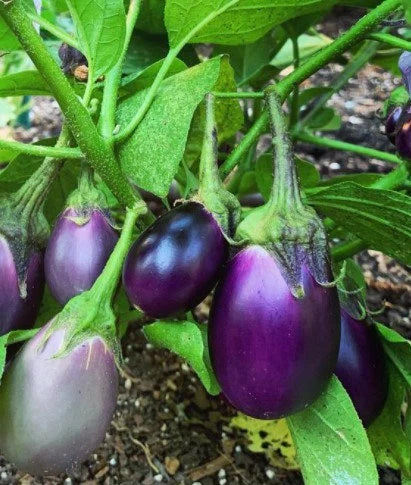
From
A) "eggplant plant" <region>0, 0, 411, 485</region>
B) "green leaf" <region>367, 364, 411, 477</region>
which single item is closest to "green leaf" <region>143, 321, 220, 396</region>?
"eggplant plant" <region>0, 0, 411, 485</region>

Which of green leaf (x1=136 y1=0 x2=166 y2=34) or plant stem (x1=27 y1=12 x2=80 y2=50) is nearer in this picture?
plant stem (x1=27 y1=12 x2=80 y2=50)

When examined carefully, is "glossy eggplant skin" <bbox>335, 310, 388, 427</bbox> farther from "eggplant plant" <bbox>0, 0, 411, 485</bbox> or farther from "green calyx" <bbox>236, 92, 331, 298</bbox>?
"green calyx" <bbox>236, 92, 331, 298</bbox>

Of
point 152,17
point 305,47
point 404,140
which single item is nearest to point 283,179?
point 404,140

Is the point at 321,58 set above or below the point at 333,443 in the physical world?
above

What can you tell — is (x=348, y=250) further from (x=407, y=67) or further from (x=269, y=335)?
(x=269, y=335)

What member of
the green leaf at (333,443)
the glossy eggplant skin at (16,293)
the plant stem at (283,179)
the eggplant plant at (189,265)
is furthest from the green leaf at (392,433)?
the glossy eggplant skin at (16,293)

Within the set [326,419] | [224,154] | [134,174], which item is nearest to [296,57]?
[224,154]

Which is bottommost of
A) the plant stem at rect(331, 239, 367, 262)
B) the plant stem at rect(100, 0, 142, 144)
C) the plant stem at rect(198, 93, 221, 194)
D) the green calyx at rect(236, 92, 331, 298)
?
the plant stem at rect(331, 239, 367, 262)
